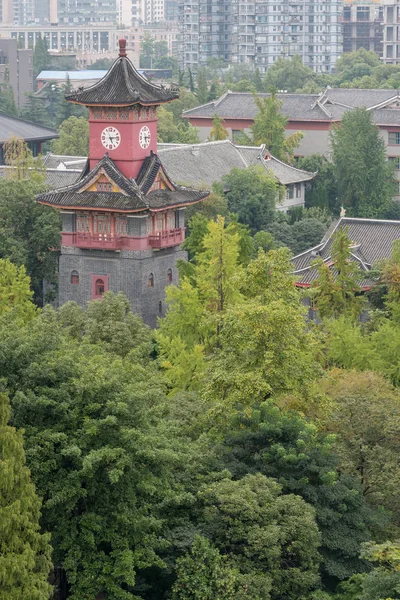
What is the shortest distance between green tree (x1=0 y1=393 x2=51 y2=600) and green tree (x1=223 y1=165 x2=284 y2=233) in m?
41.0

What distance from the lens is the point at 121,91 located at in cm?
5084

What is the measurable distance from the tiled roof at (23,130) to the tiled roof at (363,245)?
93.7 ft

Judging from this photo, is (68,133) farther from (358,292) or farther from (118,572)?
(118,572)

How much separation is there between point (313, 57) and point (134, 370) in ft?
490

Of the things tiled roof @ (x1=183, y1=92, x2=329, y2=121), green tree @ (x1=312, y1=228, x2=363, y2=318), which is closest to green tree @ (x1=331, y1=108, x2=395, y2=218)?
tiled roof @ (x1=183, y1=92, x2=329, y2=121)

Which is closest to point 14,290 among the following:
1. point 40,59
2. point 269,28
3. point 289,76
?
point 289,76

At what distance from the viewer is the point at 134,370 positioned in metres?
32.4

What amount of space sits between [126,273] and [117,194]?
98.0 inches

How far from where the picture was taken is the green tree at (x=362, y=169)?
78188 mm

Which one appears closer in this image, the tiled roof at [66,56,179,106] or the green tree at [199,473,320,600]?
the green tree at [199,473,320,600]

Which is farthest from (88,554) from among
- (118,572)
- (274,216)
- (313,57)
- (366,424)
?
(313,57)

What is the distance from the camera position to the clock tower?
50812 millimetres

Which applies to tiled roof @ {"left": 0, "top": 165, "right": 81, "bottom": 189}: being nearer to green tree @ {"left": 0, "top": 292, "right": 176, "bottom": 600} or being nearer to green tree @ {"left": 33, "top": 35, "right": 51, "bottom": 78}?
green tree @ {"left": 0, "top": 292, "right": 176, "bottom": 600}

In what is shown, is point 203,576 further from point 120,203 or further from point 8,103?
point 8,103
